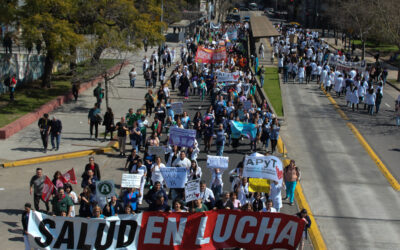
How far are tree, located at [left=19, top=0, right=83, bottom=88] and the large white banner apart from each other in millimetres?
14696

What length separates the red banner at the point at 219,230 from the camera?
36.6ft

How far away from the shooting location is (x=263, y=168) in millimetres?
13781

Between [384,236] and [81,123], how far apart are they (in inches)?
538

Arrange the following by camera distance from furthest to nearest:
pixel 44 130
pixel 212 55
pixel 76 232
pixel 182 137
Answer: pixel 212 55 < pixel 44 130 < pixel 182 137 < pixel 76 232

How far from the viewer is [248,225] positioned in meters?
11.3

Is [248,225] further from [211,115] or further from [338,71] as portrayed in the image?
[338,71]

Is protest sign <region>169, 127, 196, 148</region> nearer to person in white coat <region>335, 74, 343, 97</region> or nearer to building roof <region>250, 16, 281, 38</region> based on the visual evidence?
person in white coat <region>335, 74, 343, 97</region>

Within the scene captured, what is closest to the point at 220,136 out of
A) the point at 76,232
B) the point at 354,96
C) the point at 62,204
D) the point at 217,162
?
the point at 217,162

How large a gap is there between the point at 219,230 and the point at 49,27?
16301mm

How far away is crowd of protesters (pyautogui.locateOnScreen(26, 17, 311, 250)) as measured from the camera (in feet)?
42.0

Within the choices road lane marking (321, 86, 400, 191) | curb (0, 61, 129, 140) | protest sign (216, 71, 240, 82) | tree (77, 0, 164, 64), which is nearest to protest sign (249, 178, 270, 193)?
road lane marking (321, 86, 400, 191)

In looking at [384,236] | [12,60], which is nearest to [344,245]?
[384,236]

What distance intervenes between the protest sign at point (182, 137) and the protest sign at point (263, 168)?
11.6ft

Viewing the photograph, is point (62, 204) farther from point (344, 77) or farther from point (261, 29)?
point (261, 29)
